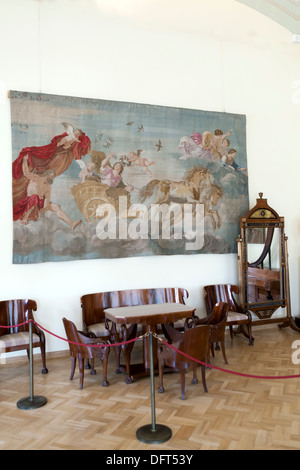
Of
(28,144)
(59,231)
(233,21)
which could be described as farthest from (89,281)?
(233,21)

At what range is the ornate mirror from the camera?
825 cm

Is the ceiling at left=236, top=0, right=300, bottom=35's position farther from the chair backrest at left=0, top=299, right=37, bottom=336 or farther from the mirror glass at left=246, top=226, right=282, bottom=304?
the chair backrest at left=0, top=299, right=37, bottom=336

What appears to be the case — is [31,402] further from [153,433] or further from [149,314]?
[149,314]

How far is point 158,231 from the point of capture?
313 inches

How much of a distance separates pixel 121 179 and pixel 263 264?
11.1 feet

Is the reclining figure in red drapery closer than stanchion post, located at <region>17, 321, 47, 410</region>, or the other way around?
stanchion post, located at <region>17, 321, 47, 410</region>

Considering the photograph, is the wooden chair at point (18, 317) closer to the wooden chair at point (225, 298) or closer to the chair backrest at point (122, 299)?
the chair backrest at point (122, 299)

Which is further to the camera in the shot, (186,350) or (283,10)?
(186,350)

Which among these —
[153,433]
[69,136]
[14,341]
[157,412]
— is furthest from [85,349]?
[69,136]

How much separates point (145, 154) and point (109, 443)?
5.31 m

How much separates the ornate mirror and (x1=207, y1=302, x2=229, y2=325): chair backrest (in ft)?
5.60

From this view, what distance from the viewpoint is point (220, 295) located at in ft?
26.8

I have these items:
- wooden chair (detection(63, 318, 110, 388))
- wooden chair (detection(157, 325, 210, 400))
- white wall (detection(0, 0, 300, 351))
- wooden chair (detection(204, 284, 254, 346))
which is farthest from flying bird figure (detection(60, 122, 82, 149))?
wooden chair (detection(157, 325, 210, 400))

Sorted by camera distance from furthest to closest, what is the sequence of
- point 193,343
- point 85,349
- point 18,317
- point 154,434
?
point 18,317 → point 85,349 → point 193,343 → point 154,434
